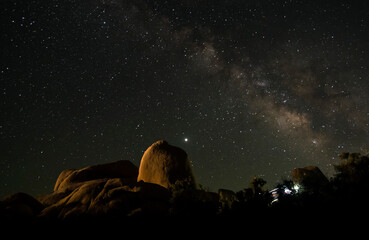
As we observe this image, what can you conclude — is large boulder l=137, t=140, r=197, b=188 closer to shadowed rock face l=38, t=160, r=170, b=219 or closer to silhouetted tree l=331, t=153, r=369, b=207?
shadowed rock face l=38, t=160, r=170, b=219

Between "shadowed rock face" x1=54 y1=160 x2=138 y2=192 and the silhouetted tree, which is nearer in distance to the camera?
the silhouetted tree

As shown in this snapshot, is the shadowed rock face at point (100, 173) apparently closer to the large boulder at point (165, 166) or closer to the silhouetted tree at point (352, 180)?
the large boulder at point (165, 166)

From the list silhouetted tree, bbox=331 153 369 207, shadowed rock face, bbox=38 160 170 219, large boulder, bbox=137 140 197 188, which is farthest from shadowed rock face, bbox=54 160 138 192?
silhouetted tree, bbox=331 153 369 207

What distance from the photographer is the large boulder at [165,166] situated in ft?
77.1

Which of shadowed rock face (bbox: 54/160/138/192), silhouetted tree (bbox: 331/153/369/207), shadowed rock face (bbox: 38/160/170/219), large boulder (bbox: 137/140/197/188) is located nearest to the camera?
silhouetted tree (bbox: 331/153/369/207)

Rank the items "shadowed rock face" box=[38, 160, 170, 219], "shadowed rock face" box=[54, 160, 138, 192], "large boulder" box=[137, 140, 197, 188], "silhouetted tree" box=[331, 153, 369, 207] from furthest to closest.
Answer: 1. "shadowed rock face" box=[54, 160, 138, 192]
2. "large boulder" box=[137, 140, 197, 188]
3. "shadowed rock face" box=[38, 160, 170, 219]
4. "silhouetted tree" box=[331, 153, 369, 207]

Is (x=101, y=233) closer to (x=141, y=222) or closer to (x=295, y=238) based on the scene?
(x=141, y=222)

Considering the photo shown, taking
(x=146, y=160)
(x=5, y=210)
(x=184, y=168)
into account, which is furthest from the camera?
(x=146, y=160)

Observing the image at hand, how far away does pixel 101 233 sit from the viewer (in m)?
12.3

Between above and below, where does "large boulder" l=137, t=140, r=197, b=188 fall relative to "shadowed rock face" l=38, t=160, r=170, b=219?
above

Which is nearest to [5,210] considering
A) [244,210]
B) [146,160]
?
[146,160]

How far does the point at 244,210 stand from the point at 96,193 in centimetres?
1322

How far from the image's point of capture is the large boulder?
925 inches

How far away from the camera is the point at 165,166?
2428 cm
